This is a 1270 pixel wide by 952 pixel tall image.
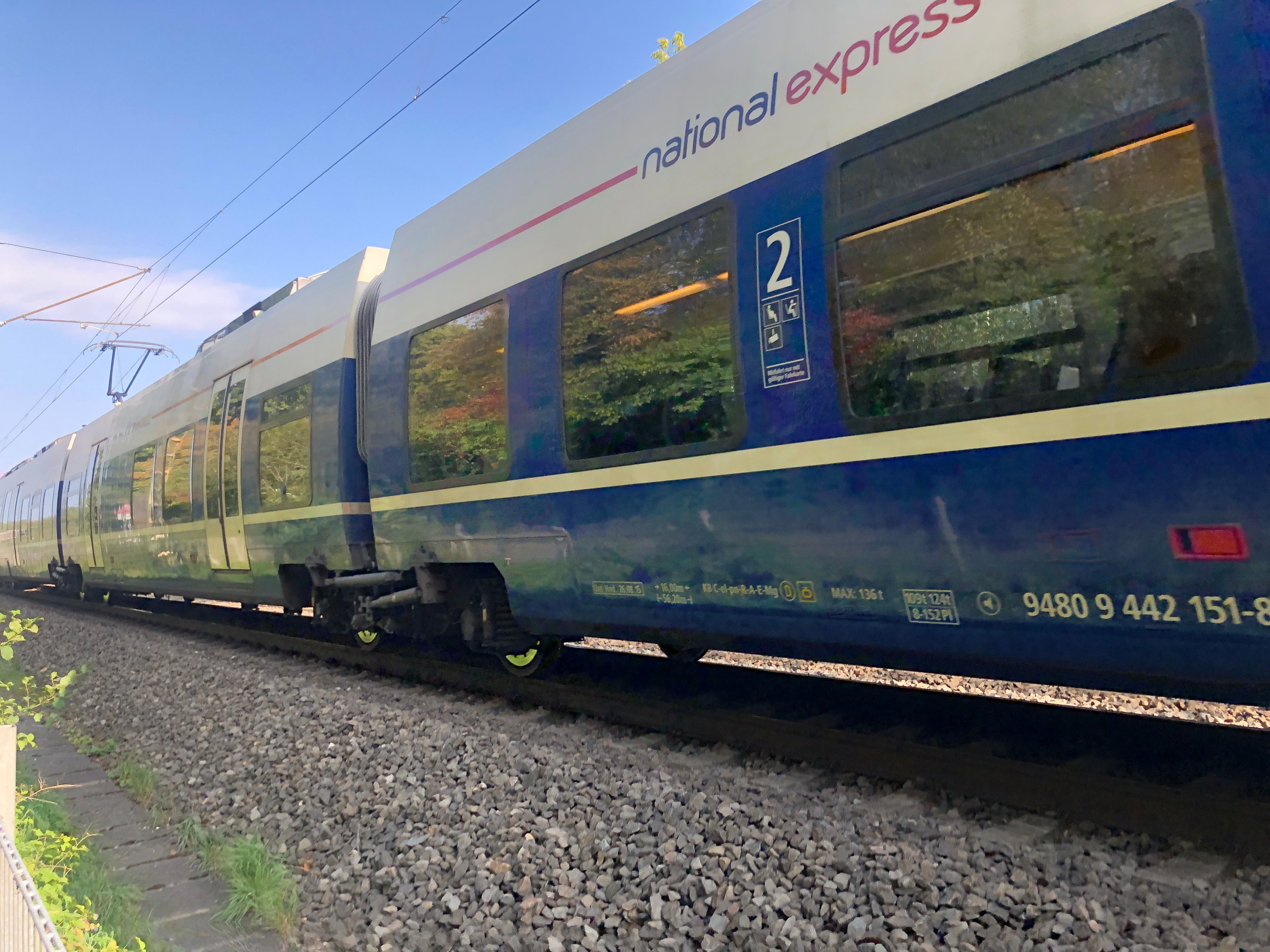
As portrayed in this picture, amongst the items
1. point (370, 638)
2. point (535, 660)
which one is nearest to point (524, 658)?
point (535, 660)

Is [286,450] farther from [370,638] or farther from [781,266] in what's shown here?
[781,266]

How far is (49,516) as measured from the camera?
1936 cm

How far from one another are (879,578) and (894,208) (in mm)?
1424

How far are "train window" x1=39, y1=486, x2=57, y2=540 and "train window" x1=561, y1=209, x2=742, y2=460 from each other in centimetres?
1887

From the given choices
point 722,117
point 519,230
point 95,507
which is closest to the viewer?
point 722,117

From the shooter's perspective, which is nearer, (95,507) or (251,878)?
(251,878)

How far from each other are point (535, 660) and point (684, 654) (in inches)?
43.2

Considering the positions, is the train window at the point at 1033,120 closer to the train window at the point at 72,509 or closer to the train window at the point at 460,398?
the train window at the point at 460,398

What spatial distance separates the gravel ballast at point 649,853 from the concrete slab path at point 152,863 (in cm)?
21

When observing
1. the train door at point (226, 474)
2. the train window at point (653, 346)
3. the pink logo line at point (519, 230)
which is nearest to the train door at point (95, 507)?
the train door at point (226, 474)

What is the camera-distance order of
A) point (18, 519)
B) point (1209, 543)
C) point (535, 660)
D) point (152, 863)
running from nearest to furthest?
point (1209, 543), point (152, 863), point (535, 660), point (18, 519)

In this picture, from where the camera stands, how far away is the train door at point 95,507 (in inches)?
595

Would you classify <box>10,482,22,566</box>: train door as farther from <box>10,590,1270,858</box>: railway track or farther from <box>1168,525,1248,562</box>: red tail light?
<box>1168,525,1248,562</box>: red tail light

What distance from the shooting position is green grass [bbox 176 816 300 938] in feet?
9.95
